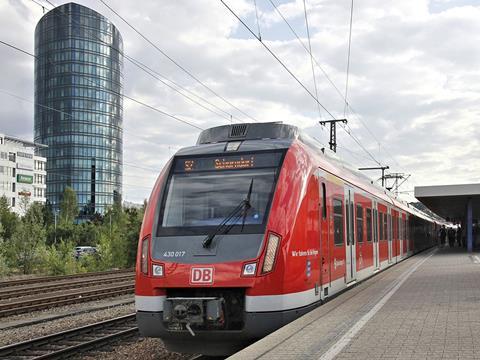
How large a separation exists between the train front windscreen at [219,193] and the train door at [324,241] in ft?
4.43

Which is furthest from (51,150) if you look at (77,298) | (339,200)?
(339,200)

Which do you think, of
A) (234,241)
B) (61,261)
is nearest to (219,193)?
(234,241)

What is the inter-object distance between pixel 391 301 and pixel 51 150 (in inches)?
4576

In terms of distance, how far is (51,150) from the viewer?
388 feet

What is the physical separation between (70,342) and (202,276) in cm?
463

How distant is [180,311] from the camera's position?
738 cm

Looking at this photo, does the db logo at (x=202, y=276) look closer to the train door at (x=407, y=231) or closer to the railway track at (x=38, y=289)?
the railway track at (x=38, y=289)

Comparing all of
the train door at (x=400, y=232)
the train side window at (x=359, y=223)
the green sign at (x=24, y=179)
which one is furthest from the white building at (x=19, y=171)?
the train side window at (x=359, y=223)

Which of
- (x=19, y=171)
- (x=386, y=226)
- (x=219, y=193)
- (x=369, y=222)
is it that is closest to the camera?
(x=219, y=193)

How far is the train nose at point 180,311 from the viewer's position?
7367 millimetres

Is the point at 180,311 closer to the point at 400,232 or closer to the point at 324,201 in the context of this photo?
the point at 324,201

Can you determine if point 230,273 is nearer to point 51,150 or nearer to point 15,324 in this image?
point 15,324

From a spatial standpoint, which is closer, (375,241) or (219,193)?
(219,193)

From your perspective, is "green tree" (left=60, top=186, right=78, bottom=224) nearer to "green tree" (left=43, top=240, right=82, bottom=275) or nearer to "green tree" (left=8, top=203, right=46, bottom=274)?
"green tree" (left=8, top=203, right=46, bottom=274)
